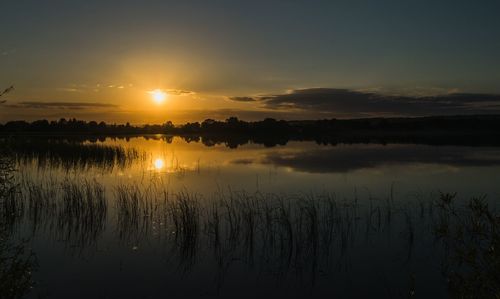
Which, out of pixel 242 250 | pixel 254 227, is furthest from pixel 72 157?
pixel 242 250

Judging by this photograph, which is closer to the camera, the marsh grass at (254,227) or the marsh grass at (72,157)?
the marsh grass at (254,227)

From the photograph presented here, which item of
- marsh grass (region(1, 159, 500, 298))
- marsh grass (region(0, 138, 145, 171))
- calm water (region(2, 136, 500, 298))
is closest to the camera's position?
calm water (region(2, 136, 500, 298))

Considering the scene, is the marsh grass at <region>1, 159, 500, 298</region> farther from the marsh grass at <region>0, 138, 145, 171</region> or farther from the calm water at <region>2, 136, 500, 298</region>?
the marsh grass at <region>0, 138, 145, 171</region>

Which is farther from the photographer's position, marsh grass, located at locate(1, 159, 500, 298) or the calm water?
marsh grass, located at locate(1, 159, 500, 298)

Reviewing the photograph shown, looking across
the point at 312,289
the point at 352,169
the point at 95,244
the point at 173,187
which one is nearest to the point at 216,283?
the point at 312,289

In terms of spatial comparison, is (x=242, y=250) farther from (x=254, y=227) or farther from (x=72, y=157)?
(x=72, y=157)

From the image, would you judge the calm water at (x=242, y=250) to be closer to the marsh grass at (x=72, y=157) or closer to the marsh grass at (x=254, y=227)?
the marsh grass at (x=254, y=227)

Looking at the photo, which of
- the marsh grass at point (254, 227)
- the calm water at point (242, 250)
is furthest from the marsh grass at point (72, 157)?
the marsh grass at point (254, 227)

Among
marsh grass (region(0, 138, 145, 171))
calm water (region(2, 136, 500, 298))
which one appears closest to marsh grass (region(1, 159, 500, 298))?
calm water (region(2, 136, 500, 298))

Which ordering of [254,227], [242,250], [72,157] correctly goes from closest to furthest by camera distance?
1. [242,250]
2. [254,227]
3. [72,157]

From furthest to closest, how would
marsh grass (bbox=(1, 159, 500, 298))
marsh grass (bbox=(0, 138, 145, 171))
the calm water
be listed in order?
A: marsh grass (bbox=(0, 138, 145, 171))
marsh grass (bbox=(1, 159, 500, 298))
the calm water

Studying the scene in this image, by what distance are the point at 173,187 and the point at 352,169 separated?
38.9ft

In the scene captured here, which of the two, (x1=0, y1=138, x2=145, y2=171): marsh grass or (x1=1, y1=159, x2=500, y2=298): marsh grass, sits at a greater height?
(x1=0, y1=138, x2=145, y2=171): marsh grass

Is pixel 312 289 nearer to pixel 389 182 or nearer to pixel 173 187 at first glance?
pixel 173 187
